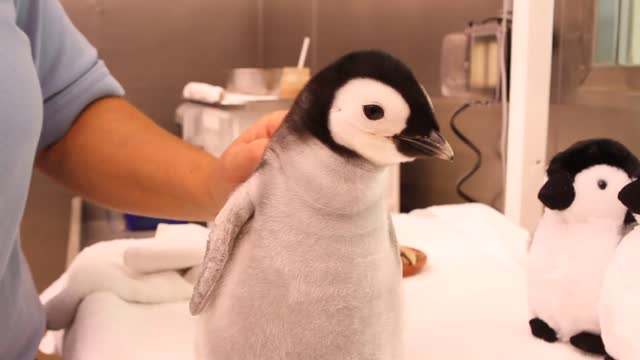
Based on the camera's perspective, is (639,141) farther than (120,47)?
No

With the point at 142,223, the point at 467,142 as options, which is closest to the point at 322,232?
the point at 467,142

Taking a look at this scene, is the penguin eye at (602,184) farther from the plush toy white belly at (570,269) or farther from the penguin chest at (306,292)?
the penguin chest at (306,292)

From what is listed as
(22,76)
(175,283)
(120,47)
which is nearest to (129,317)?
(175,283)

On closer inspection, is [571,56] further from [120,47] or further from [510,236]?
[120,47]

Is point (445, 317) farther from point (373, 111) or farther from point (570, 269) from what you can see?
point (373, 111)

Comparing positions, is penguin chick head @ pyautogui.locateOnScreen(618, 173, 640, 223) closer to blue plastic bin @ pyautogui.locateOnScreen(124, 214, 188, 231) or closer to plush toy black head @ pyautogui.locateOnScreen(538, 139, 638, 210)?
plush toy black head @ pyautogui.locateOnScreen(538, 139, 638, 210)

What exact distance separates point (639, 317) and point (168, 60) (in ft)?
4.29

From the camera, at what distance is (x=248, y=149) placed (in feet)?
1.35

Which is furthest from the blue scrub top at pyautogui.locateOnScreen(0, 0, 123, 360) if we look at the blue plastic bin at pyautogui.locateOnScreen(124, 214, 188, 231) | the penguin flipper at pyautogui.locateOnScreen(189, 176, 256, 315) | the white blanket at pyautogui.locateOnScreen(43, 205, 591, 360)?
the blue plastic bin at pyautogui.locateOnScreen(124, 214, 188, 231)

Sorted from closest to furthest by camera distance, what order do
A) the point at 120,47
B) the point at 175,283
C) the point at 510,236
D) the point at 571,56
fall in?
the point at 175,283 → the point at 510,236 → the point at 571,56 → the point at 120,47

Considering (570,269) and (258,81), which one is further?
(258,81)

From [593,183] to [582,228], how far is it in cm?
3

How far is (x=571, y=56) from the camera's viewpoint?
0.82 metres

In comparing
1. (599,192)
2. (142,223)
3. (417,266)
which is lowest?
(142,223)
